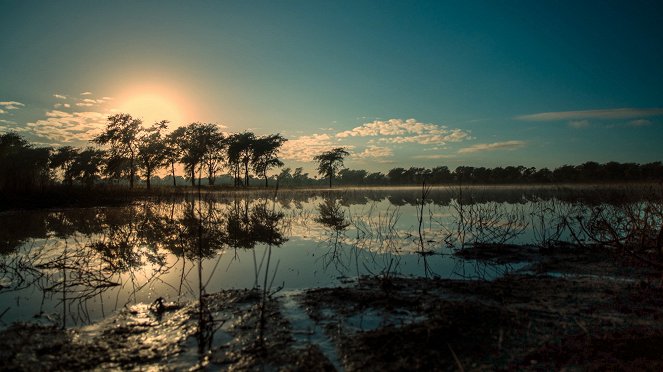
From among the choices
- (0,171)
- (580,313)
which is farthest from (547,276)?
(0,171)

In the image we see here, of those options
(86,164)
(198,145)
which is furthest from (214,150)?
(86,164)

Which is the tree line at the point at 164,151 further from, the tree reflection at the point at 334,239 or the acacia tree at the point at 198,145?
the tree reflection at the point at 334,239

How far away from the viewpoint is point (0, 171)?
69.0 feet

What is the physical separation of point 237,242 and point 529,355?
8.69m

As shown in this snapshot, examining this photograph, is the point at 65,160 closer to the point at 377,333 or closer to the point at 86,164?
the point at 86,164

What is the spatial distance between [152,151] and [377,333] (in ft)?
219

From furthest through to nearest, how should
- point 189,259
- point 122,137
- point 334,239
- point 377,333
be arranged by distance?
point 122,137
point 334,239
point 189,259
point 377,333

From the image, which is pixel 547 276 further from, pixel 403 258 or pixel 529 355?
pixel 529 355

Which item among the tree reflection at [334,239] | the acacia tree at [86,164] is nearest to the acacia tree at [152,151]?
the acacia tree at [86,164]

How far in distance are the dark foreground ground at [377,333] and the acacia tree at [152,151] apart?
6160 centimetres

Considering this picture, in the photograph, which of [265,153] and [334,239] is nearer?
[334,239]

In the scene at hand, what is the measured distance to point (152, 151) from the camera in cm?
6100

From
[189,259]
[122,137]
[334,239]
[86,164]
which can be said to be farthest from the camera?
[86,164]

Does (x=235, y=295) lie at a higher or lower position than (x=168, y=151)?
lower
